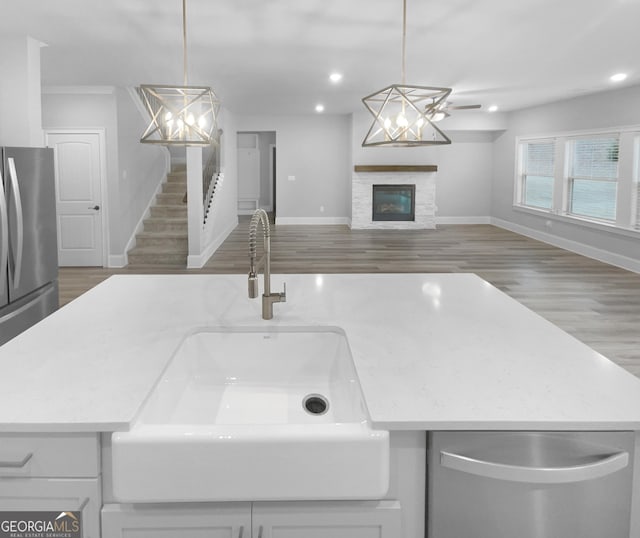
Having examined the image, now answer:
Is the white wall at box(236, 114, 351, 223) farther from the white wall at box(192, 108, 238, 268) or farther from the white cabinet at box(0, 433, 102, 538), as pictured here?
the white cabinet at box(0, 433, 102, 538)

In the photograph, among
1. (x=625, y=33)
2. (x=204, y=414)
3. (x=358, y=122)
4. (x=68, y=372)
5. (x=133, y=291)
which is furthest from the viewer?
(x=358, y=122)

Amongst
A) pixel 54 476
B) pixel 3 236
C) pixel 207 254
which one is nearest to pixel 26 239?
pixel 3 236

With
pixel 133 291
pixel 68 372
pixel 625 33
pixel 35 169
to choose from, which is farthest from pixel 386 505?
pixel 625 33

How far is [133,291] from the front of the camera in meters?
2.66

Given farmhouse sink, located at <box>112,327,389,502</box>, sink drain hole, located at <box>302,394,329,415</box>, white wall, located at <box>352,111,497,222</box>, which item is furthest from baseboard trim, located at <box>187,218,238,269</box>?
farmhouse sink, located at <box>112,327,389,502</box>

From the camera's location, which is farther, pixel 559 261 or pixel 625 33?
pixel 559 261

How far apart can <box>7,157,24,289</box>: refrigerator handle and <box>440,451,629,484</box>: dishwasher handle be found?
11.5 feet

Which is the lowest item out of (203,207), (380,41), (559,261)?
(559,261)

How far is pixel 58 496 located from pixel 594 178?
950 cm

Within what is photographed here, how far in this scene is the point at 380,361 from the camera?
171 centimetres

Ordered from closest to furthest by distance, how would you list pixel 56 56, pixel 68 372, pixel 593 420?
pixel 593 420 < pixel 68 372 < pixel 56 56

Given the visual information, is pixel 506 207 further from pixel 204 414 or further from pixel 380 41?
pixel 204 414

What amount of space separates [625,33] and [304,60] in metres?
2.88

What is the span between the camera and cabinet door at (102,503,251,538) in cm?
132
